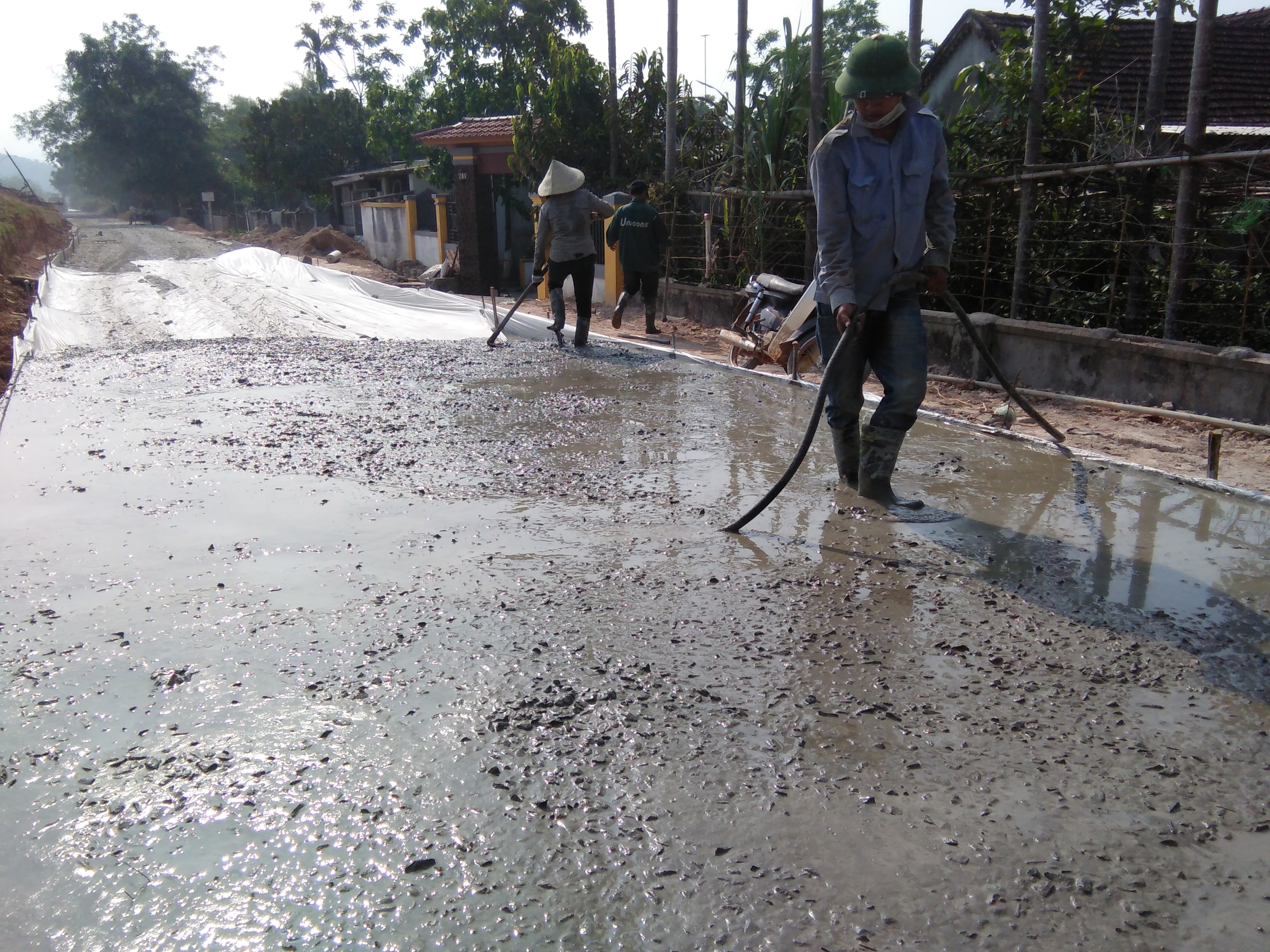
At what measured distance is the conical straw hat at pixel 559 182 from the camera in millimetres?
8945

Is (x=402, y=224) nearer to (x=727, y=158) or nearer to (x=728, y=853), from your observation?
(x=727, y=158)

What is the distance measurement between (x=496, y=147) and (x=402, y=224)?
25.1ft

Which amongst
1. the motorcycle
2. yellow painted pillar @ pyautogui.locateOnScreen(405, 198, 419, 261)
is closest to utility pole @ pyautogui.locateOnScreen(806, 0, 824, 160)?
the motorcycle

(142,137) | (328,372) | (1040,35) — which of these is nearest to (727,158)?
(1040,35)

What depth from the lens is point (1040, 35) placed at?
7.09m

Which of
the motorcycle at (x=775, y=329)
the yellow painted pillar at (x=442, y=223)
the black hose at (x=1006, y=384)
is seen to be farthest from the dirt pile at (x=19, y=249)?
the black hose at (x=1006, y=384)

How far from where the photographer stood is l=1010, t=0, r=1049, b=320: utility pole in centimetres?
702

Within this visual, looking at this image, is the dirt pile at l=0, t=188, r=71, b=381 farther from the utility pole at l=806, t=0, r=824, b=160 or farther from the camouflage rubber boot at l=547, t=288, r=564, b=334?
→ the utility pole at l=806, t=0, r=824, b=160

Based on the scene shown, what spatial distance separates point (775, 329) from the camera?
7.95 m

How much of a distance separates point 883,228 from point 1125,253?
12.3 ft

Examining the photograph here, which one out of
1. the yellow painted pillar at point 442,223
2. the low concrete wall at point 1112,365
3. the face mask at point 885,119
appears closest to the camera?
the face mask at point 885,119

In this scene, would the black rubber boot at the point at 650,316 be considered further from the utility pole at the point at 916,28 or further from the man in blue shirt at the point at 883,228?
the man in blue shirt at the point at 883,228

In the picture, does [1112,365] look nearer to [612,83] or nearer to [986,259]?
[986,259]

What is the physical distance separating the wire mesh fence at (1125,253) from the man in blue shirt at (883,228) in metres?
2.98
